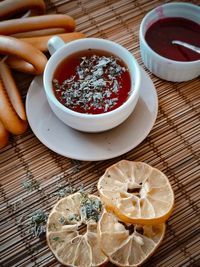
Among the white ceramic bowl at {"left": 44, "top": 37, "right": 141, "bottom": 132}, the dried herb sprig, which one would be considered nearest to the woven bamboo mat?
the dried herb sprig

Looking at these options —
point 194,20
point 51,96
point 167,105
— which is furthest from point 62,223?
point 194,20

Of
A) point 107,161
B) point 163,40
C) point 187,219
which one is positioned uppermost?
point 163,40

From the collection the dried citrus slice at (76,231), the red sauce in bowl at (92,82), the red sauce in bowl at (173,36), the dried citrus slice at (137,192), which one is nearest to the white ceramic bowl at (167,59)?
the red sauce in bowl at (173,36)

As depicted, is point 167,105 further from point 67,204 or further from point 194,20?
A: point 67,204

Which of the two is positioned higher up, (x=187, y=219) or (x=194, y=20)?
(x=194, y=20)

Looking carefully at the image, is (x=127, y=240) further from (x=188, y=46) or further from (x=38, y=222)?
(x=188, y=46)
